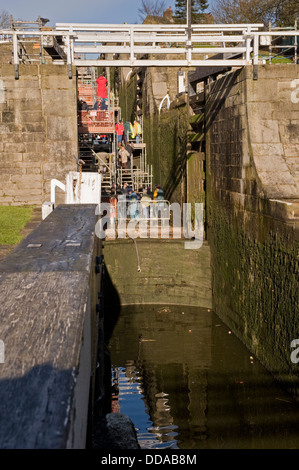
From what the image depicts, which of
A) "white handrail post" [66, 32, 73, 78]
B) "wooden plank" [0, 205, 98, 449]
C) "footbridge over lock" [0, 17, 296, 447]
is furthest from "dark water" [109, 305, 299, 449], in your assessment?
"white handrail post" [66, 32, 73, 78]

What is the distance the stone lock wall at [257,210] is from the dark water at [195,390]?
0.42m

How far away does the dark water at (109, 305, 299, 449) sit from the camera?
8570mm

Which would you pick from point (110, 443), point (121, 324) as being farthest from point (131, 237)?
point (110, 443)

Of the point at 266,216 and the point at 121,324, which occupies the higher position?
the point at 266,216

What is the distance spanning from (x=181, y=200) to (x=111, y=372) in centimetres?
810

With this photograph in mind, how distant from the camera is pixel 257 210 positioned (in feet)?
36.3

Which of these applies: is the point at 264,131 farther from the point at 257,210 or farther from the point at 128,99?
the point at 128,99

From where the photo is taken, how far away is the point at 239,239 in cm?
1241

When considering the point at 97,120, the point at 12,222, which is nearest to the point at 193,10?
the point at 97,120

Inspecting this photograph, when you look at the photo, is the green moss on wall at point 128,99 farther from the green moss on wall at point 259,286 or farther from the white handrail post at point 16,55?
the green moss on wall at point 259,286

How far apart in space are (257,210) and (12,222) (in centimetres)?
486

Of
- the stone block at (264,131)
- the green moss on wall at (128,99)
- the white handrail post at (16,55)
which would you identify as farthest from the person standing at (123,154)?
the stone block at (264,131)

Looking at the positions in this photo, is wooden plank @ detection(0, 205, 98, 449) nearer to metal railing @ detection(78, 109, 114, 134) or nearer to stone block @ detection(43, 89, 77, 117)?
stone block @ detection(43, 89, 77, 117)
